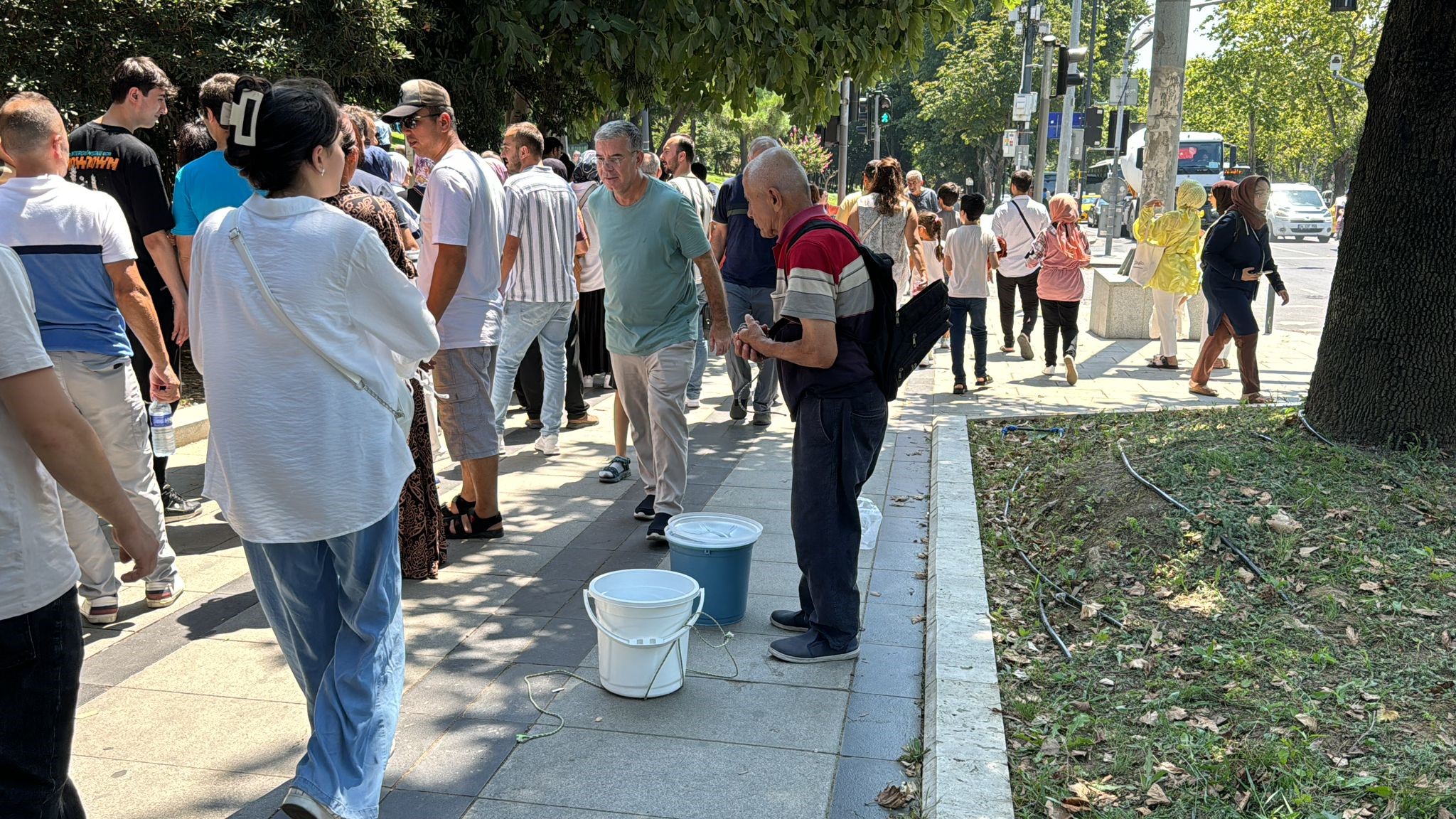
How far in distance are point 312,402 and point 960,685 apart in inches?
93.7

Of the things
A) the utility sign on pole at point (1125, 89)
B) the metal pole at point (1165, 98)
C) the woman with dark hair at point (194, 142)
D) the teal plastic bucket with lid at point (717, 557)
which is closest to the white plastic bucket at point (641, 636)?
the teal plastic bucket with lid at point (717, 557)

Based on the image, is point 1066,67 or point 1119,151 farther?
point 1119,151

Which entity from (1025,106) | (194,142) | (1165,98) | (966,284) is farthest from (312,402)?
(1025,106)

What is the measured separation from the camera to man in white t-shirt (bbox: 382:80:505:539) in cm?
520

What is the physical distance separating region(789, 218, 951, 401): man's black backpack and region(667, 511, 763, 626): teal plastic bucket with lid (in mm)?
910

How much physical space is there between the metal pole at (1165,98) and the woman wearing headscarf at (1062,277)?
9.20 feet

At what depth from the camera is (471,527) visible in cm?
595

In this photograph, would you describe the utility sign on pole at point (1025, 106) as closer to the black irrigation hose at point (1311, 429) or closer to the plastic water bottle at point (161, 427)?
the black irrigation hose at point (1311, 429)

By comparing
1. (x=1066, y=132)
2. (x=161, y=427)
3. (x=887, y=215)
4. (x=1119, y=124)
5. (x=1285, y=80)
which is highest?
(x=1285, y=80)

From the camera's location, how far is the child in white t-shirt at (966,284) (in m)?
10.4

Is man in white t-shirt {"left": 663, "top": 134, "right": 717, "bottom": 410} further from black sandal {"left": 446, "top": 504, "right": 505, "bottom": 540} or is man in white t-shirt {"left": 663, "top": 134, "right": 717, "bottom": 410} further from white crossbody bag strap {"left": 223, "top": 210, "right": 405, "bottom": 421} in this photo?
white crossbody bag strap {"left": 223, "top": 210, "right": 405, "bottom": 421}

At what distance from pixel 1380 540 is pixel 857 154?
84.8m

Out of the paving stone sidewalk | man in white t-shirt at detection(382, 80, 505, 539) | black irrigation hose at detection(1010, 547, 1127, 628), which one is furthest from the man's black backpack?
man in white t-shirt at detection(382, 80, 505, 539)

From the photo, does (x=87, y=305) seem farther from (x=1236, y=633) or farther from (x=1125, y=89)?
(x=1125, y=89)
